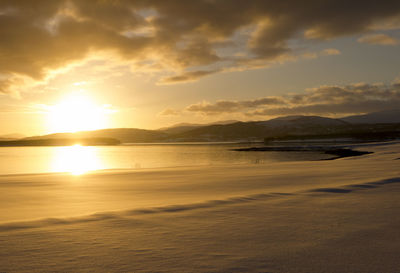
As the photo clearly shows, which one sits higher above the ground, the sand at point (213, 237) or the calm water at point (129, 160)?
the sand at point (213, 237)

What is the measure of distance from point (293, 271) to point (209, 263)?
3.52 feet

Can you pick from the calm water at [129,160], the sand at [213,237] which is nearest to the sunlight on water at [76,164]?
the calm water at [129,160]

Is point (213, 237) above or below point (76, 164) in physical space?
above

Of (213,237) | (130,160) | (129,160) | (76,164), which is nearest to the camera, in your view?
(213,237)

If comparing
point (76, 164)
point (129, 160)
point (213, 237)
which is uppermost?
point (213, 237)

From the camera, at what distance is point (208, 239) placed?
5223 mm

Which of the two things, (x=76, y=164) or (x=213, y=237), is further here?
(x=76, y=164)

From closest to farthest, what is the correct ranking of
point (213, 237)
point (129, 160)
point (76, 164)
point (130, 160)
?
point (213, 237) → point (76, 164) → point (130, 160) → point (129, 160)

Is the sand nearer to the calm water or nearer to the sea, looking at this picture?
the sea

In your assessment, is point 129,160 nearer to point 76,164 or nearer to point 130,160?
point 130,160

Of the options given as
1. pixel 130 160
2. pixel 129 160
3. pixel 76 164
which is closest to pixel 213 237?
pixel 76 164

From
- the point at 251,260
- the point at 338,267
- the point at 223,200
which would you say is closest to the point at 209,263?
the point at 251,260

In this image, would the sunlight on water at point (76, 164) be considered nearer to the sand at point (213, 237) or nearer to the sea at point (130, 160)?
the sea at point (130, 160)

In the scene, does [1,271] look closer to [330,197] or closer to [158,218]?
[158,218]
